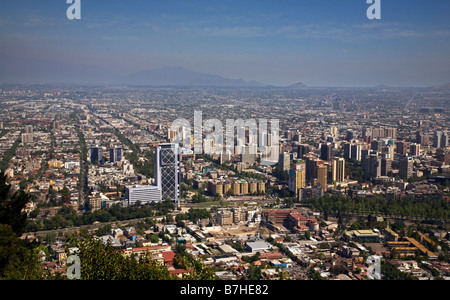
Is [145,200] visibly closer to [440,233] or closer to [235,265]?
[235,265]

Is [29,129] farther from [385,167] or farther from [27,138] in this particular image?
[385,167]

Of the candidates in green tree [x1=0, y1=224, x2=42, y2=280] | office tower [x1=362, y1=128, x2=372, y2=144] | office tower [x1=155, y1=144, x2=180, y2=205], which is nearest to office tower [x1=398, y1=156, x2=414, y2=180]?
office tower [x1=362, y1=128, x2=372, y2=144]

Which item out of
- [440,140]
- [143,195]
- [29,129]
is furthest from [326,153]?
[29,129]

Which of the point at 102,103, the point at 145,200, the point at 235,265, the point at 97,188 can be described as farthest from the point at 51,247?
the point at 102,103

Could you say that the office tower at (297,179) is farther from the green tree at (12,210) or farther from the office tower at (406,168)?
the green tree at (12,210)

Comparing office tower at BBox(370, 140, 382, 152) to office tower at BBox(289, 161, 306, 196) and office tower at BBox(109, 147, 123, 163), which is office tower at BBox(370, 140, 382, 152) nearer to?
office tower at BBox(289, 161, 306, 196)

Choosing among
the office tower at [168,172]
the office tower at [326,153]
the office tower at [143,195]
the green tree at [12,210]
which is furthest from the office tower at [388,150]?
the green tree at [12,210]
